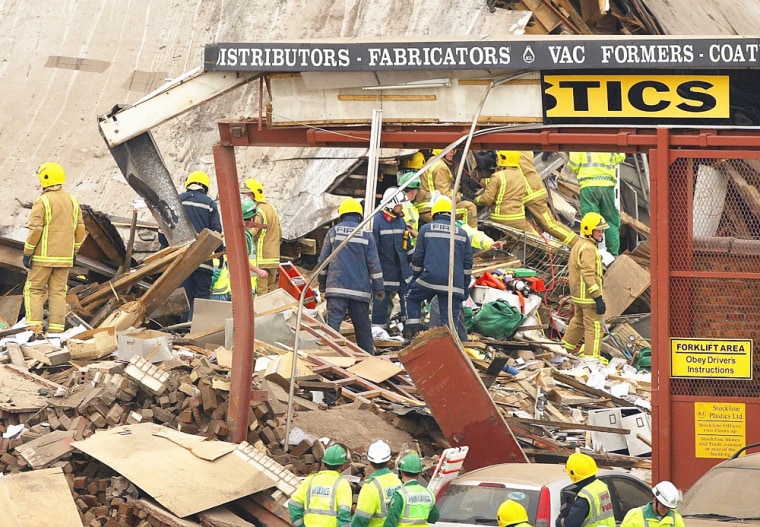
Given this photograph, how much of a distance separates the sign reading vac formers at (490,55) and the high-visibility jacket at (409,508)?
145 inches

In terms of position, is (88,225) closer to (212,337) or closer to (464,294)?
(212,337)

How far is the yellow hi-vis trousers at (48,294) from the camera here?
1527cm

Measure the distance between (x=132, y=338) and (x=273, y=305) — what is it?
1994mm

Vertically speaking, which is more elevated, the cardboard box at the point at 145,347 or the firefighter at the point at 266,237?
the firefighter at the point at 266,237

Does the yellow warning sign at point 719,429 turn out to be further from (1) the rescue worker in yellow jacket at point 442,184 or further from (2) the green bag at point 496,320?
(1) the rescue worker in yellow jacket at point 442,184

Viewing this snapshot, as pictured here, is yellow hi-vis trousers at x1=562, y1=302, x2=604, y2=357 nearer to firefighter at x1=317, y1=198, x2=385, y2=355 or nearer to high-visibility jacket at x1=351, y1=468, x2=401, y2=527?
firefighter at x1=317, y1=198, x2=385, y2=355

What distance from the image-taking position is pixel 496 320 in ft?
59.0

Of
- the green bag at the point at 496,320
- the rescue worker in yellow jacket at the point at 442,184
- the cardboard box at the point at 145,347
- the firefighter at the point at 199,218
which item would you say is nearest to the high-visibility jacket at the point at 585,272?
the green bag at the point at 496,320

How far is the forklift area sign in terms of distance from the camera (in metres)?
10.7

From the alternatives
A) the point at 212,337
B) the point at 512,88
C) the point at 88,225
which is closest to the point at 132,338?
the point at 212,337

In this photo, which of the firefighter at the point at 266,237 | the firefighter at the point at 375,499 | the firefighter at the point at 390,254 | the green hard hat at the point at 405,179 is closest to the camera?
the firefighter at the point at 375,499

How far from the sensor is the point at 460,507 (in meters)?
9.45

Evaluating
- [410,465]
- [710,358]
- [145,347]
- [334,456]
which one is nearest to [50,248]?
[145,347]

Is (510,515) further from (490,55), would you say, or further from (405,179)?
(405,179)
